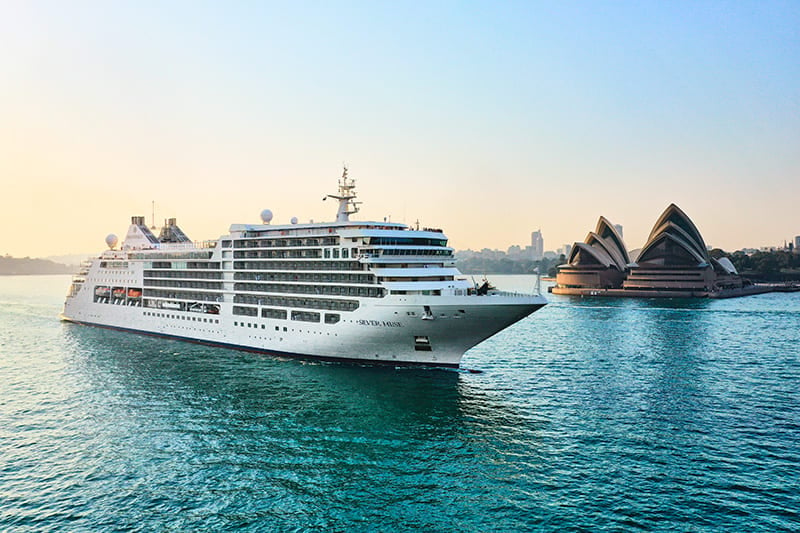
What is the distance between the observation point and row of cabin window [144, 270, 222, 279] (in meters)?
42.4

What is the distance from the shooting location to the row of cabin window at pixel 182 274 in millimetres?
42406

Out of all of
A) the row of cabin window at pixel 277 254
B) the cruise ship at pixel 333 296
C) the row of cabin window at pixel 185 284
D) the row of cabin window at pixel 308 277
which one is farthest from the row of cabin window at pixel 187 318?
the row of cabin window at pixel 277 254

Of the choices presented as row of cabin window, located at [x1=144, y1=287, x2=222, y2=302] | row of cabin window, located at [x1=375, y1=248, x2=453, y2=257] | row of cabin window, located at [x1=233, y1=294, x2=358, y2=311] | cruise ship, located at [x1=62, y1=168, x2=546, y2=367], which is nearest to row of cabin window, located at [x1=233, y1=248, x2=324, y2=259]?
cruise ship, located at [x1=62, y1=168, x2=546, y2=367]

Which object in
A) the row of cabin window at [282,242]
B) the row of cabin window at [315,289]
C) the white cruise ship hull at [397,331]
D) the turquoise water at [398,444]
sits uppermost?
the row of cabin window at [282,242]

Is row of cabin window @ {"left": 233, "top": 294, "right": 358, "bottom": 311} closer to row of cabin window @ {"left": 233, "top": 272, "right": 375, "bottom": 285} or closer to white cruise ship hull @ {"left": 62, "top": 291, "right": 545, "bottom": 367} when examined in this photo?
white cruise ship hull @ {"left": 62, "top": 291, "right": 545, "bottom": 367}

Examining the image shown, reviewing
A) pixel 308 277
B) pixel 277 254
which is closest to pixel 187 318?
pixel 277 254

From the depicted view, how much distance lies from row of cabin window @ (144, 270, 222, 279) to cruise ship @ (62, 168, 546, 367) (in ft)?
0.54

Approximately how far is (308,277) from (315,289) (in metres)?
1.19

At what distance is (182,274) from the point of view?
150 feet

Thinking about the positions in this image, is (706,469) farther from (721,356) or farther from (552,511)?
(721,356)

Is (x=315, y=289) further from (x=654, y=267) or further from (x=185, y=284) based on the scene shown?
(x=654, y=267)

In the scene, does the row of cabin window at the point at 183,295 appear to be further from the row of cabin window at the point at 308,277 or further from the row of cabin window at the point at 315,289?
the row of cabin window at the point at 308,277

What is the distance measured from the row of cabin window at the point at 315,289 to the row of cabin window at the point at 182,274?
3.15 meters

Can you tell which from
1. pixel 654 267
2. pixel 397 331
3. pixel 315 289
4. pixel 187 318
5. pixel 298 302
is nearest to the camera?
pixel 397 331
